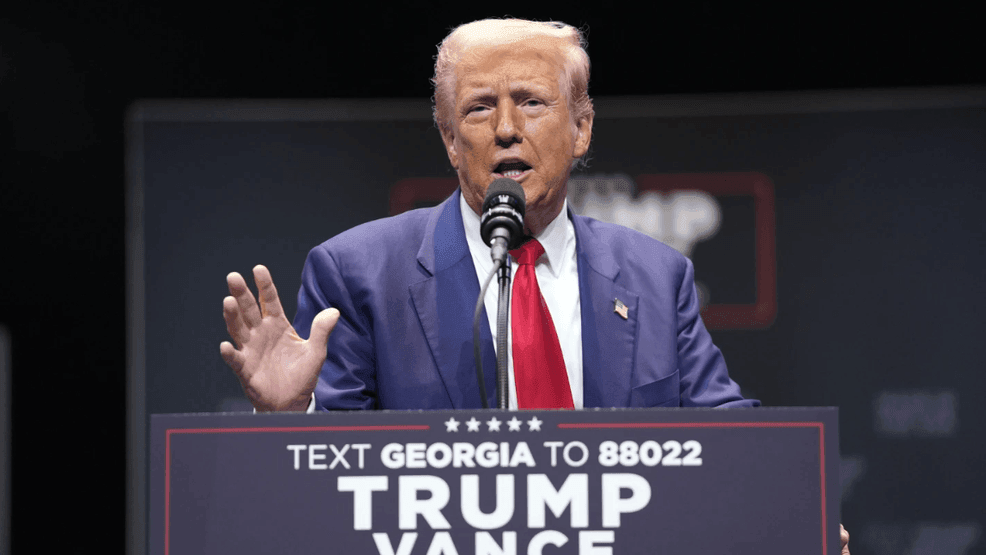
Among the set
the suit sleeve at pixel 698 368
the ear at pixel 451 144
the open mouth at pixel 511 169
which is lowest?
the suit sleeve at pixel 698 368

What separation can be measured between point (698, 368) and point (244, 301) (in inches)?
31.8

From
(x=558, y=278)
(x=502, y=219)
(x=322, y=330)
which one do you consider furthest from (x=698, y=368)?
(x=322, y=330)

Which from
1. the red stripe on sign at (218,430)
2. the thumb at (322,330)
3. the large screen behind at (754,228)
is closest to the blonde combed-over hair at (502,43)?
the thumb at (322,330)

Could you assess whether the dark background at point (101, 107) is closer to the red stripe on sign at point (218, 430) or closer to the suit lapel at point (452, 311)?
the suit lapel at point (452, 311)

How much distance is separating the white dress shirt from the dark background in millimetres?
1812

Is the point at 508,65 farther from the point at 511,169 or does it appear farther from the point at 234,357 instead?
the point at 234,357

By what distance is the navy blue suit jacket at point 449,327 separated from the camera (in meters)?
1.54

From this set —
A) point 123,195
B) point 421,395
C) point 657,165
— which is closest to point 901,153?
point 657,165

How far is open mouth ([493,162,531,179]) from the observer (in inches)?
63.2

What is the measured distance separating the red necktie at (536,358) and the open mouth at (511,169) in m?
0.21

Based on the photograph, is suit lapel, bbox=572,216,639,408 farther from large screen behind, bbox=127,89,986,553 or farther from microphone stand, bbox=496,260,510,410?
large screen behind, bbox=127,89,986,553

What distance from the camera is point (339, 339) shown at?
158cm

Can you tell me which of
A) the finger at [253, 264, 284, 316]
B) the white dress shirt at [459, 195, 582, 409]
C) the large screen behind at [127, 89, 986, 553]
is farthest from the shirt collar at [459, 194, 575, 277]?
the large screen behind at [127, 89, 986, 553]

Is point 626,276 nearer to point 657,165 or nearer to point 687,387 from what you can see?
point 687,387
